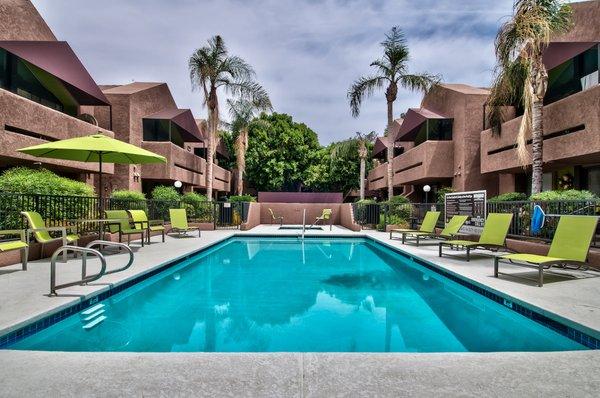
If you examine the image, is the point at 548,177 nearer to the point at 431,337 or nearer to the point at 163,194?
the point at 431,337

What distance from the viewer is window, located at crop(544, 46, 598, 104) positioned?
13.3 metres

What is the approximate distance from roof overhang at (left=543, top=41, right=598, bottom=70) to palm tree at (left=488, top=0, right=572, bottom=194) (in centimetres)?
102

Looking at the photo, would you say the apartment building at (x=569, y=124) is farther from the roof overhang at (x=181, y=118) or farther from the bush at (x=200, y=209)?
the roof overhang at (x=181, y=118)

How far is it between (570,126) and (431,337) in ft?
36.8

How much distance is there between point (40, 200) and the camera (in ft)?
29.5

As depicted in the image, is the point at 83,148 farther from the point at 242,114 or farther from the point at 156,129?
the point at 242,114

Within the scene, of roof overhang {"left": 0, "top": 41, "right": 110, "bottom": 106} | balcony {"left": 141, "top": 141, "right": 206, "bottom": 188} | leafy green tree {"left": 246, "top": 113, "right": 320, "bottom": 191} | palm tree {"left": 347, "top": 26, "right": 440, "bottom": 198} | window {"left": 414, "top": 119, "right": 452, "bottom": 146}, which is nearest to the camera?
roof overhang {"left": 0, "top": 41, "right": 110, "bottom": 106}

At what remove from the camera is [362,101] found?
2017 centimetres

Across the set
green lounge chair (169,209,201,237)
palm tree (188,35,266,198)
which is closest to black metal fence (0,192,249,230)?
green lounge chair (169,209,201,237)

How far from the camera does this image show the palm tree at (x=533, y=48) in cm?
1091

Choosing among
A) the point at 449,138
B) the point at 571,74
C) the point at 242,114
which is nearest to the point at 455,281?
the point at 571,74

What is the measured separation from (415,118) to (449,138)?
93.3 inches

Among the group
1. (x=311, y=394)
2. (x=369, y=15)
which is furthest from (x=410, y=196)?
(x=311, y=394)

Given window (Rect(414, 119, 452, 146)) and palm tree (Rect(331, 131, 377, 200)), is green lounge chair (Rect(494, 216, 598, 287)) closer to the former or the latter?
window (Rect(414, 119, 452, 146))
